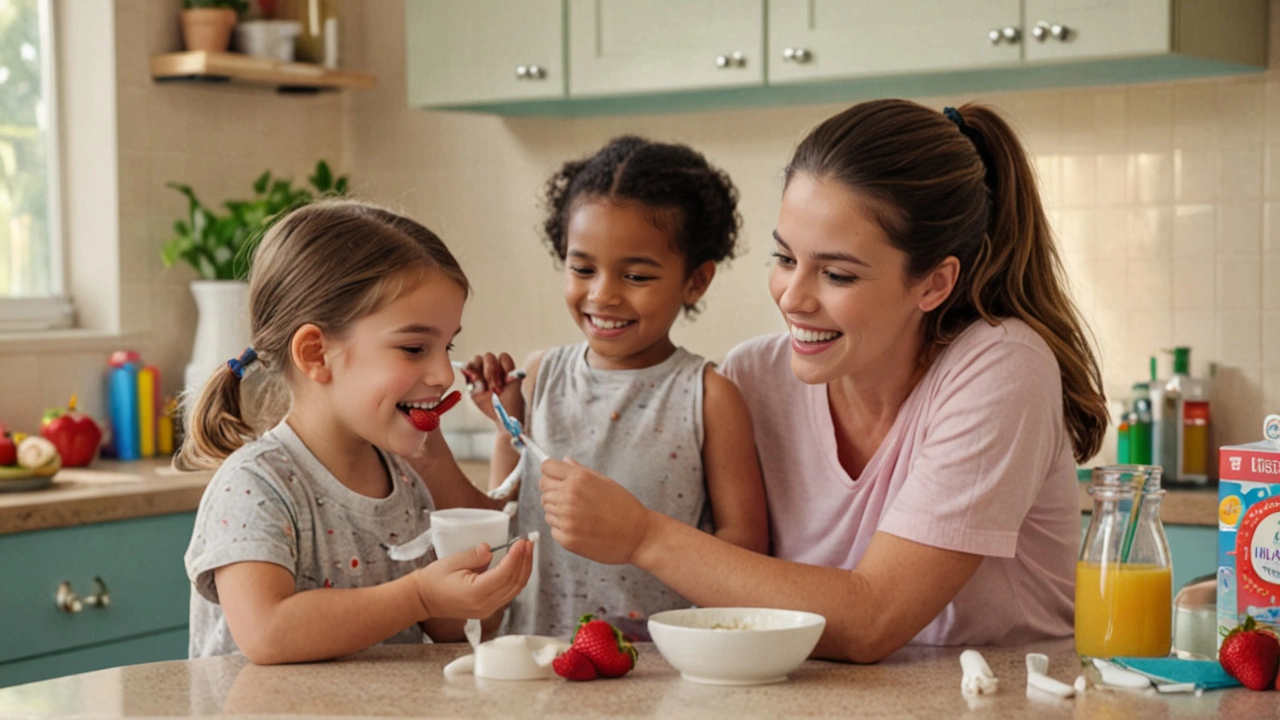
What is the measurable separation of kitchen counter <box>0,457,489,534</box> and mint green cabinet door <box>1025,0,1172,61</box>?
1.59m

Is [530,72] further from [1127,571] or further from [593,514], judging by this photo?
[1127,571]

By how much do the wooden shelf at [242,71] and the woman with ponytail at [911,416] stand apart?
2.41 metres

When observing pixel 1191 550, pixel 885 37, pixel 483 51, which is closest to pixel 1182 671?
pixel 1191 550

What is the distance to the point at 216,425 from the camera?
1.86 metres

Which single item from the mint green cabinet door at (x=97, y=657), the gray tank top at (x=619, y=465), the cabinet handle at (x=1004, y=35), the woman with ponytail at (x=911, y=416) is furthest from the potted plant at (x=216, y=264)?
the woman with ponytail at (x=911, y=416)

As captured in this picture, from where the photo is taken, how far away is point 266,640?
1.52 metres

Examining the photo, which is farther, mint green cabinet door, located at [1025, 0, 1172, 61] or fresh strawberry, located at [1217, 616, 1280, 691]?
mint green cabinet door, located at [1025, 0, 1172, 61]

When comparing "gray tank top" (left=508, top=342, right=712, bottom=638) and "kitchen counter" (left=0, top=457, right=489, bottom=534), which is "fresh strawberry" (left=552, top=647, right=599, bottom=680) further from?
"kitchen counter" (left=0, top=457, right=489, bottom=534)

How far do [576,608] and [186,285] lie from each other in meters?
2.36

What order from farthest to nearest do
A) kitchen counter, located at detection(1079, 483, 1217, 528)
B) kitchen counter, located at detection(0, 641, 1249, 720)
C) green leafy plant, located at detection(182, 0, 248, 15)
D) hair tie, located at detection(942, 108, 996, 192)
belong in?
1. green leafy plant, located at detection(182, 0, 248, 15)
2. kitchen counter, located at detection(1079, 483, 1217, 528)
3. hair tie, located at detection(942, 108, 996, 192)
4. kitchen counter, located at detection(0, 641, 1249, 720)

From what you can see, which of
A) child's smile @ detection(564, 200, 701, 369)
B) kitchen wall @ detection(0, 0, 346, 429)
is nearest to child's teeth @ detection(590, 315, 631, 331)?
child's smile @ detection(564, 200, 701, 369)

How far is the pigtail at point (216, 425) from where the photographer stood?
1.86 meters

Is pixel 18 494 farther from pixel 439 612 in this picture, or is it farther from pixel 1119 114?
pixel 1119 114

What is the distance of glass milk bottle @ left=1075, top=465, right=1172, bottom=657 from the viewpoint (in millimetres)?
1484
